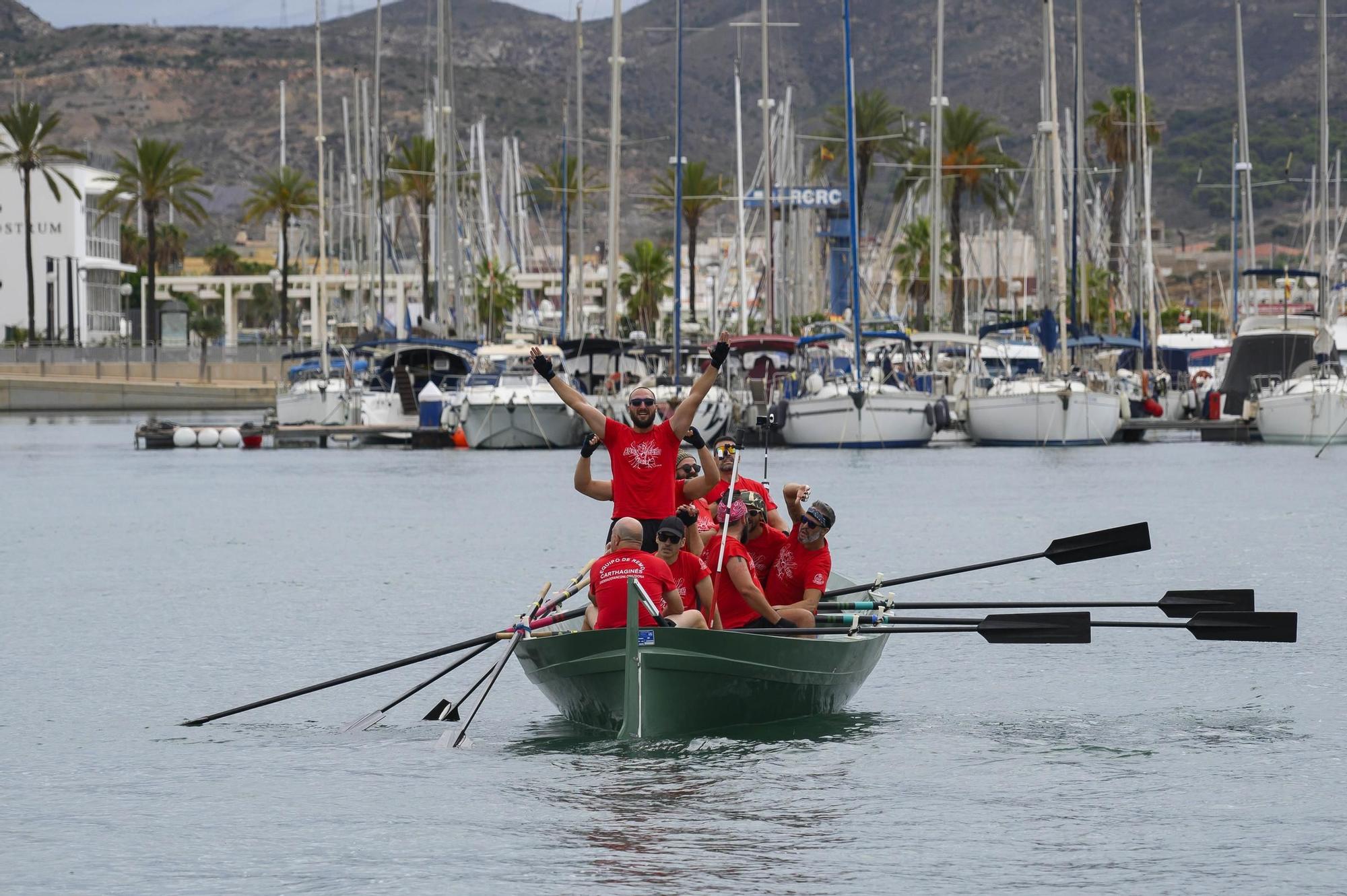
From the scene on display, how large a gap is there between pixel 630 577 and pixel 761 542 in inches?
110

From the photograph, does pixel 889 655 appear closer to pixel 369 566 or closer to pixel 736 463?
pixel 736 463

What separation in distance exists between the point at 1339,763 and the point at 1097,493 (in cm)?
2809

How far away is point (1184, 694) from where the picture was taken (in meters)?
19.5

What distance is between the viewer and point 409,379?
224 ft

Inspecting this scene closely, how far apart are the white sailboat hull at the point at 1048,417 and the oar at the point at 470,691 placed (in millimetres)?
40755

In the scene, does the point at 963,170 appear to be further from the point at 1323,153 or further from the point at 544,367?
the point at 544,367

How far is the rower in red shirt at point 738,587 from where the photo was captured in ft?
52.4

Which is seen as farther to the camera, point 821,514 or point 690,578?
point 821,514

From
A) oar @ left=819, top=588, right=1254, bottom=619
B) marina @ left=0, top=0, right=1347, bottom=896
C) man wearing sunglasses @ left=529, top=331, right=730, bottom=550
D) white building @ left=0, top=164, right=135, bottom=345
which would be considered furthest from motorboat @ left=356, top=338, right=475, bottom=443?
white building @ left=0, top=164, right=135, bottom=345

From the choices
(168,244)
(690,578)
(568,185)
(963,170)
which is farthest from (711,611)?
(168,244)

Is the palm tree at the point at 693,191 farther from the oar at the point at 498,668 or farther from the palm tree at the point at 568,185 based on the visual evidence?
the oar at the point at 498,668

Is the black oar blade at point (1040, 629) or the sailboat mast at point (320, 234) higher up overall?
the sailboat mast at point (320, 234)

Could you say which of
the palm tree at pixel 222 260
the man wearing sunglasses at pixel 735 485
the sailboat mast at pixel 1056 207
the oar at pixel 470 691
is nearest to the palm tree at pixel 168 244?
the palm tree at pixel 222 260

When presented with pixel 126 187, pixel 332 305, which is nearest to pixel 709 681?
pixel 126 187
